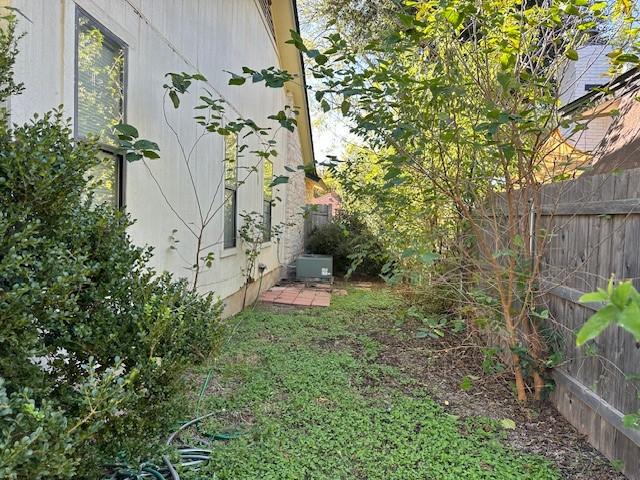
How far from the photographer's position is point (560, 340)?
3.32 metres

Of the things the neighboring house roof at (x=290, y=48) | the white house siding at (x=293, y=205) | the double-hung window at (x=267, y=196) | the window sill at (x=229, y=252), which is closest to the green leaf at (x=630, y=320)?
the window sill at (x=229, y=252)

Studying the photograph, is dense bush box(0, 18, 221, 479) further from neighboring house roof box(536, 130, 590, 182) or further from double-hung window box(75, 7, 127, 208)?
neighboring house roof box(536, 130, 590, 182)

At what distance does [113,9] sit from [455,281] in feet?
12.7

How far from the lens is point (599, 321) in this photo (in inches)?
27.1

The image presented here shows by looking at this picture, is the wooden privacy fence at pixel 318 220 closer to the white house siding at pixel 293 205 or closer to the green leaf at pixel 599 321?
the white house siding at pixel 293 205

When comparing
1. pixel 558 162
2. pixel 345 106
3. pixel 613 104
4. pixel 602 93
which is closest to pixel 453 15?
pixel 345 106

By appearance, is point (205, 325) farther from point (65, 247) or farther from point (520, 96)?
point (520, 96)

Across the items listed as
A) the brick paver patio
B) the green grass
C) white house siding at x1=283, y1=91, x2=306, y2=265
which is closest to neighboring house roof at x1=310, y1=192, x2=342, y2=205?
white house siding at x1=283, y1=91, x2=306, y2=265

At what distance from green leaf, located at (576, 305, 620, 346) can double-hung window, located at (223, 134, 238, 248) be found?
5.47m

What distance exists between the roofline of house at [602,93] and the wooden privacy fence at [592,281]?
51cm

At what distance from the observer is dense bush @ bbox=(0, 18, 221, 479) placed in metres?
1.39

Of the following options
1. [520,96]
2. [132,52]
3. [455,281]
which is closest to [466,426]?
[455,281]

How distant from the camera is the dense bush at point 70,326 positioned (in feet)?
4.58

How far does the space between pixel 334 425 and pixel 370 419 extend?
0.29 meters
